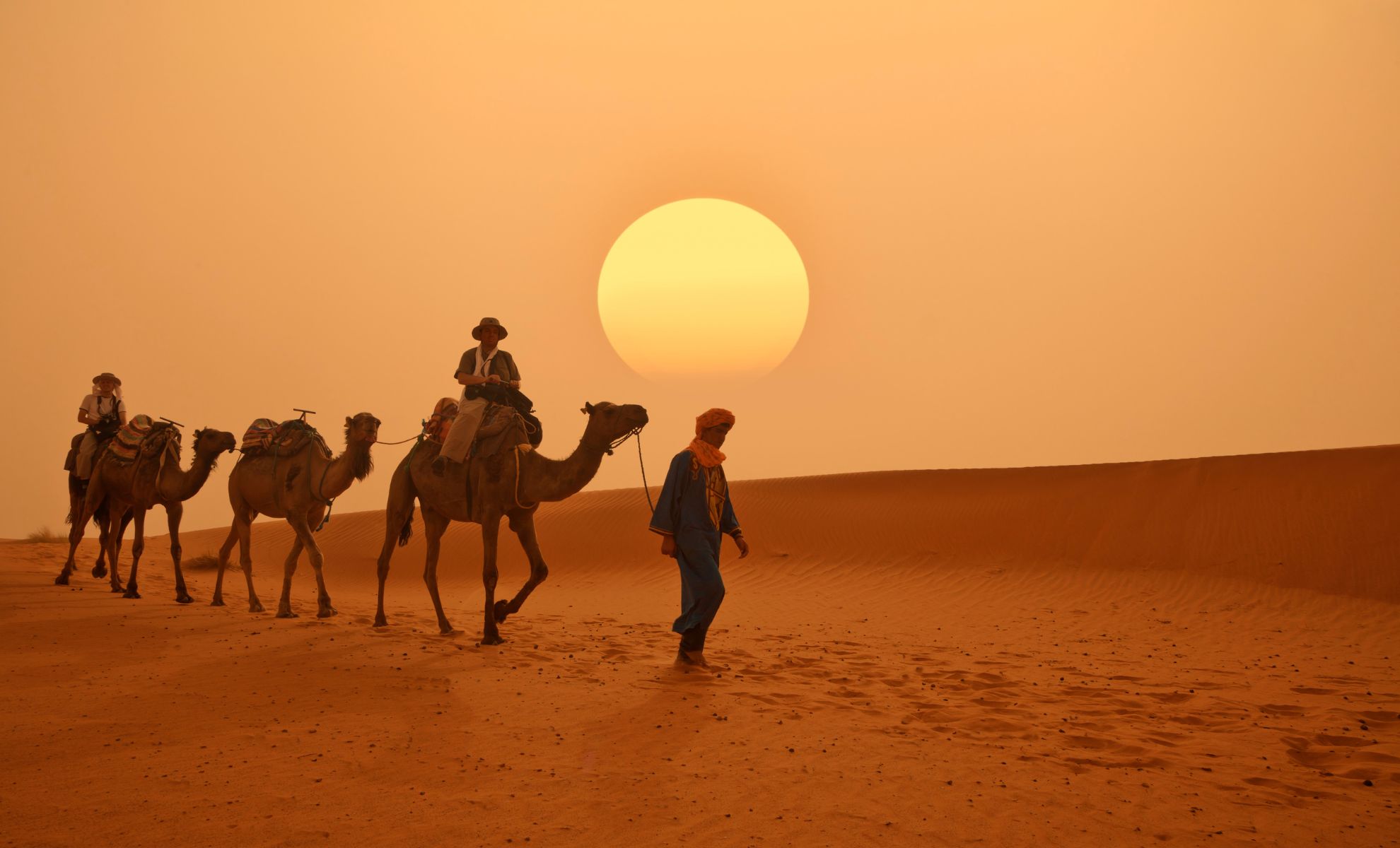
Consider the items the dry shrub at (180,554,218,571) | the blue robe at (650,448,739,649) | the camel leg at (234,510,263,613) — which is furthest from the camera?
the dry shrub at (180,554,218,571)

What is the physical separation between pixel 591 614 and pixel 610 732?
29.0ft

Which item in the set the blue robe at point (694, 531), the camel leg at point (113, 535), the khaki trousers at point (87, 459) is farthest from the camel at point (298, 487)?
the blue robe at point (694, 531)

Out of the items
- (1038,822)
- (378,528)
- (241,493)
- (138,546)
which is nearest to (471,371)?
(241,493)

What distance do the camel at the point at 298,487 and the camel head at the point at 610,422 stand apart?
3.38 m

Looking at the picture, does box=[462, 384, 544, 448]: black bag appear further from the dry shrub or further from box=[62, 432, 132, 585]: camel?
the dry shrub

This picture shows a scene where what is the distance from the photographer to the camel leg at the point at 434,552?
11180mm

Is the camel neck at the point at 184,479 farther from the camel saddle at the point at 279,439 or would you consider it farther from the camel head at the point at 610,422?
the camel head at the point at 610,422

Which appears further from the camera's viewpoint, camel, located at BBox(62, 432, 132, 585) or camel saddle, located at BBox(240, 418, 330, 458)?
camel, located at BBox(62, 432, 132, 585)

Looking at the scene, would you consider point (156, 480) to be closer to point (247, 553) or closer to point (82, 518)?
point (82, 518)

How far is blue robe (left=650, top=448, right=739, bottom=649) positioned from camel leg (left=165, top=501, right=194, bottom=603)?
7464 mm

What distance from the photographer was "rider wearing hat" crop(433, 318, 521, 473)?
424 inches

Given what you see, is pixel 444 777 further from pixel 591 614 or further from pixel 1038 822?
pixel 591 614

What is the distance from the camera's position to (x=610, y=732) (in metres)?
7.11

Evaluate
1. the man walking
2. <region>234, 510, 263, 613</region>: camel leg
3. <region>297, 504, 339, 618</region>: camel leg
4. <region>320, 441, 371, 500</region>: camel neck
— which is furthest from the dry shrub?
the man walking
